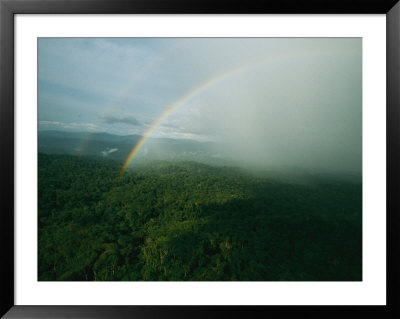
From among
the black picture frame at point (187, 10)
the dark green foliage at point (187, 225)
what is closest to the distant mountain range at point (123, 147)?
the dark green foliage at point (187, 225)

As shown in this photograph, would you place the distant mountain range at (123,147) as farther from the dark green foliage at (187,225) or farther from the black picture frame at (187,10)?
the black picture frame at (187,10)

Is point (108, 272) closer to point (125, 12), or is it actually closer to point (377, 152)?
point (125, 12)

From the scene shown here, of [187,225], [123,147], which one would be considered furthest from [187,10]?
[187,225]

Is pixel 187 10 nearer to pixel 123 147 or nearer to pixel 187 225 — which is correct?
pixel 123 147

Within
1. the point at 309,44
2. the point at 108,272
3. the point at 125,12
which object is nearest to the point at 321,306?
the point at 108,272

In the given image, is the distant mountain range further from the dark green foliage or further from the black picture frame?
the black picture frame
